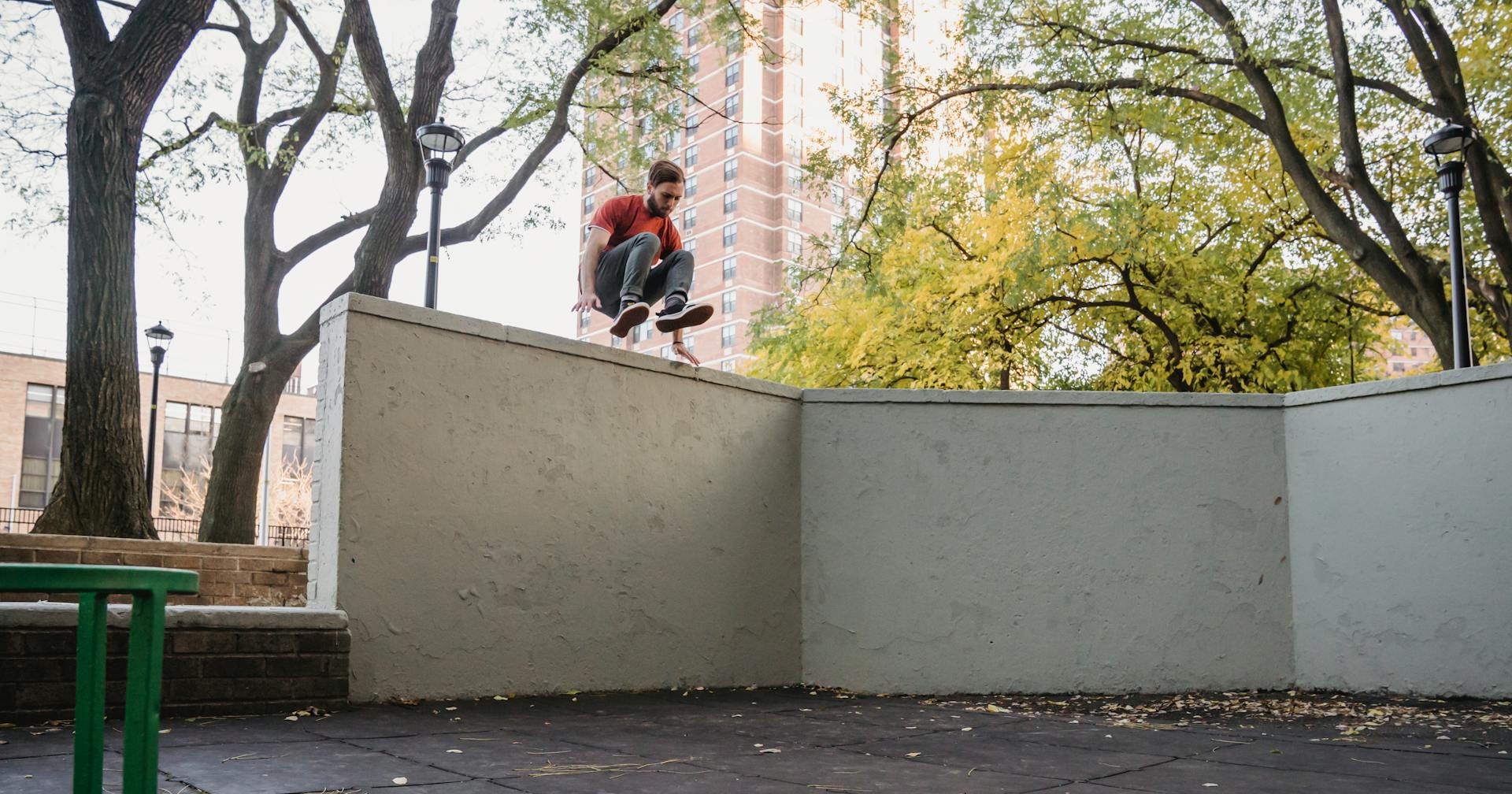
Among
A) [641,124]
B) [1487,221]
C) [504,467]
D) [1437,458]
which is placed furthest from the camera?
[641,124]

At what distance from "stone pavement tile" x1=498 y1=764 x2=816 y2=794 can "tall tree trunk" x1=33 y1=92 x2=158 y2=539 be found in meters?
7.48

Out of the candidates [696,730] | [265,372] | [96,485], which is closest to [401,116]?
[265,372]

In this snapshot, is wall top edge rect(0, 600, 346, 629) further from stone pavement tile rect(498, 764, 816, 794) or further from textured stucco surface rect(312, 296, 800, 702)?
stone pavement tile rect(498, 764, 816, 794)

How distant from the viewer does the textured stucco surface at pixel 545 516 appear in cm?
486

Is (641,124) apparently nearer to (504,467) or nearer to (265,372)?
(265,372)

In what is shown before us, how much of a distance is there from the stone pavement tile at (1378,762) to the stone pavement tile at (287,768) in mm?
2764

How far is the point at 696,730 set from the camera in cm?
429

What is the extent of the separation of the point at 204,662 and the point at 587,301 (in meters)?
2.82

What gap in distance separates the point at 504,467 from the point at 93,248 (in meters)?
6.18

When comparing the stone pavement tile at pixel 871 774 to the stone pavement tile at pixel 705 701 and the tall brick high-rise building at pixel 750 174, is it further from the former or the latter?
the tall brick high-rise building at pixel 750 174

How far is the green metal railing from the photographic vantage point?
1.46 meters

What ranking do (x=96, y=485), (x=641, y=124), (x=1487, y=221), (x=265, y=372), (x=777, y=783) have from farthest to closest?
(x=641, y=124), (x=265, y=372), (x=1487, y=221), (x=96, y=485), (x=777, y=783)

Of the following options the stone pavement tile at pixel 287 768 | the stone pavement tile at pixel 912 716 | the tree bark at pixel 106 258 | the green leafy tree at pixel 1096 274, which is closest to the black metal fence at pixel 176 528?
the green leafy tree at pixel 1096 274

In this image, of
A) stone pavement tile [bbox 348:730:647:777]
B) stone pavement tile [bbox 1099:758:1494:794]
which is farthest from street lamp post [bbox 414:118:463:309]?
stone pavement tile [bbox 1099:758:1494:794]
